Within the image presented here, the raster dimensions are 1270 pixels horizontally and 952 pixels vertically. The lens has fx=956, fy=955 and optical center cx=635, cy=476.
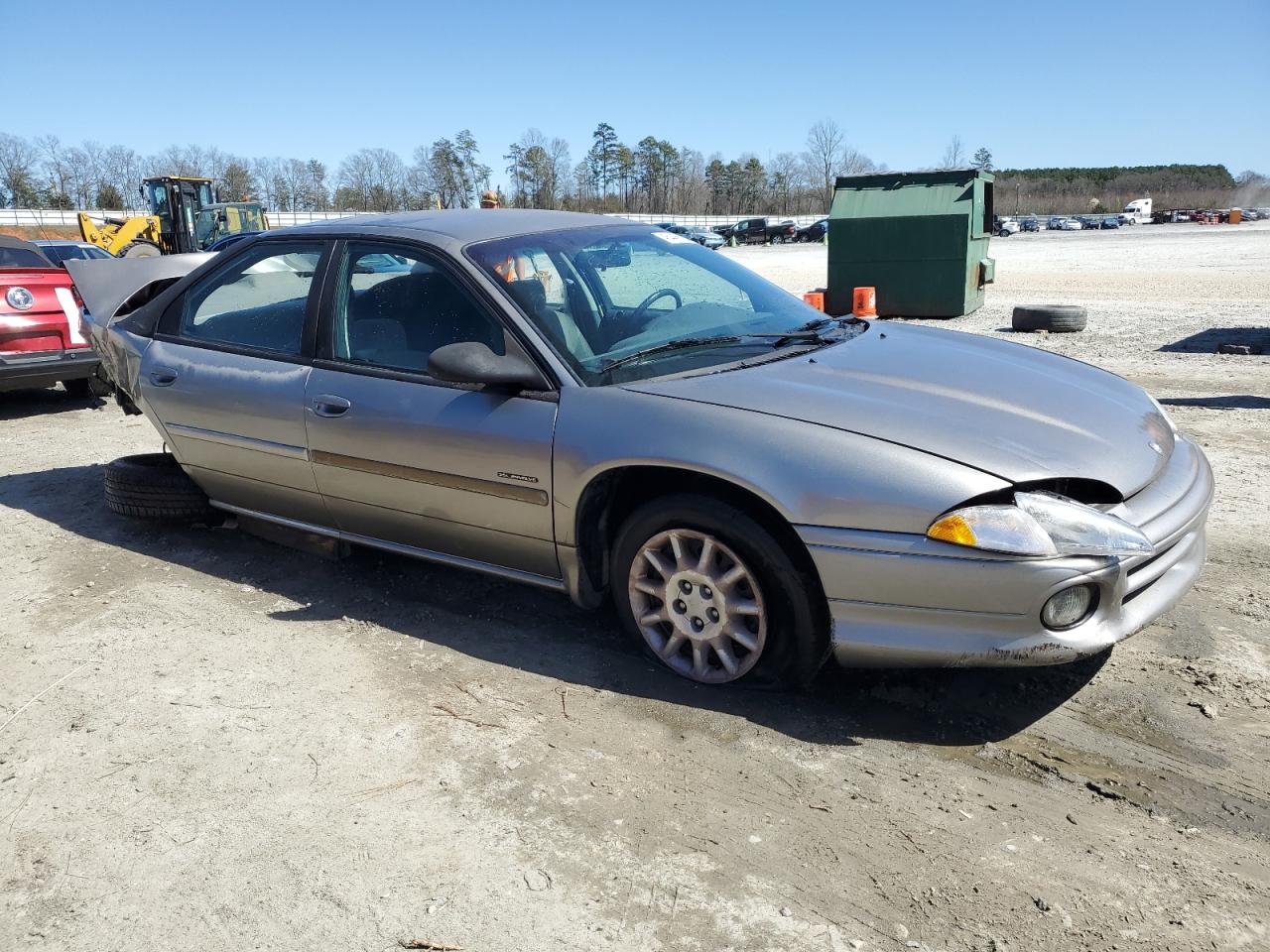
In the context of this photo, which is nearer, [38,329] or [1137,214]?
[38,329]

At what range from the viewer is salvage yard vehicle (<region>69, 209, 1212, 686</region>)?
272cm

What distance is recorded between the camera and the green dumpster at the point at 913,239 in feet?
43.9

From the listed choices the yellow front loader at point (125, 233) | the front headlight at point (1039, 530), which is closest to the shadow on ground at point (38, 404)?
the front headlight at point (1039, 530)

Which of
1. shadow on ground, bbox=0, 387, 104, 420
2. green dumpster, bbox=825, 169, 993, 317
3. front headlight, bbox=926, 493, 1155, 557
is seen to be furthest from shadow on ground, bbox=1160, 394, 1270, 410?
shadow on ground, bbox=0, 387, 104, 420

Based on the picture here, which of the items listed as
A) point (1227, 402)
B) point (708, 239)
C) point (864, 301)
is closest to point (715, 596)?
point (1227, 402)

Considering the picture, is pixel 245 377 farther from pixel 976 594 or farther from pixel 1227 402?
pixel 1227 402

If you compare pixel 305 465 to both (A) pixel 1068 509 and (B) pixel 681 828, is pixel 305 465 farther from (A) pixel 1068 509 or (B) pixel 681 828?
(A) pixel 1068 509

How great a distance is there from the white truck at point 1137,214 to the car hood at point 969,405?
88316 mm

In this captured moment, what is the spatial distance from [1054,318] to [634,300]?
368 inches

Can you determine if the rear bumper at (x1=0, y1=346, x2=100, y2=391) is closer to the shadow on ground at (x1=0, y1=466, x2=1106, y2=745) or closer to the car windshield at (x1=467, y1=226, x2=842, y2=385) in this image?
the shadow on ground at (x1=0, y1=466, x2=1106, y2=745)

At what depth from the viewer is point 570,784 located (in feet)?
9.11

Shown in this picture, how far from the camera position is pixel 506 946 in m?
2.16

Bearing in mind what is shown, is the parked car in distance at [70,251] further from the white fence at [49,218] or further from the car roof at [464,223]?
the white fence at [49,218]

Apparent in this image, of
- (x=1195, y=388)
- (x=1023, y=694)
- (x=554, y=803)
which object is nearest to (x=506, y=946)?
(x=554, y=803)
